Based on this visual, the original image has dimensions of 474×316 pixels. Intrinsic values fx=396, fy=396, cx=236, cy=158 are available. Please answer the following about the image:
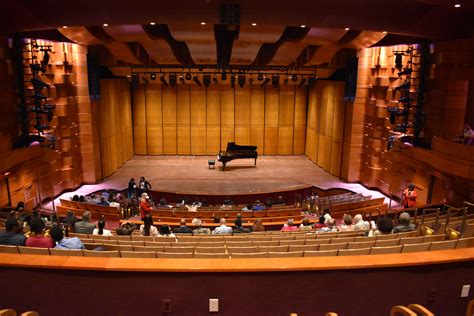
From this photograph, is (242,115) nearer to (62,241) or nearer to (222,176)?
(222,176)

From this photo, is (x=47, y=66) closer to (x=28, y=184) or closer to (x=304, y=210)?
(x=28, y=184)

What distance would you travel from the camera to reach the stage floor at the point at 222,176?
1655 centimetres

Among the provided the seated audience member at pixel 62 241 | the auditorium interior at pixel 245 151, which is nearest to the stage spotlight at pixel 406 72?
the auditorium interior at pixel 245 151

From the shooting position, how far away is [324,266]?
348 cm

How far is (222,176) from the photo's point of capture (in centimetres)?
1848

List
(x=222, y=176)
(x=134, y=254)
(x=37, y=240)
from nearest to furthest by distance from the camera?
(x=134, y=254), (x=37, y=240), (x=222, y=176)

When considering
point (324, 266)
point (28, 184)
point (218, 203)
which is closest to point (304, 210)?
point (218, 203)

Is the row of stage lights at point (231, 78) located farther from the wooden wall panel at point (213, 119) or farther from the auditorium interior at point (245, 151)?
the wooden wall panel at point (213, 119)

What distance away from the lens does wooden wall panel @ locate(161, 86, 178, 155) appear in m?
22.7

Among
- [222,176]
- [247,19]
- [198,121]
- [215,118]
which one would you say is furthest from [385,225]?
[198,121]

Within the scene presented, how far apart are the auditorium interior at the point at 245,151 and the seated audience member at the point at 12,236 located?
0.53m

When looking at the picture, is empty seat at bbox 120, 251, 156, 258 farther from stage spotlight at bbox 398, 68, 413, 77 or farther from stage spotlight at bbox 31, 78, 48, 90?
stage spotlight at bbox 398, 68, 413, 77

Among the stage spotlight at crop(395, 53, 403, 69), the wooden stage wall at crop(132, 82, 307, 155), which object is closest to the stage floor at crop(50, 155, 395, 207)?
the wooden stage wall at crop(132, 82, 307, 155)

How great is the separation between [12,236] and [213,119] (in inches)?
737
